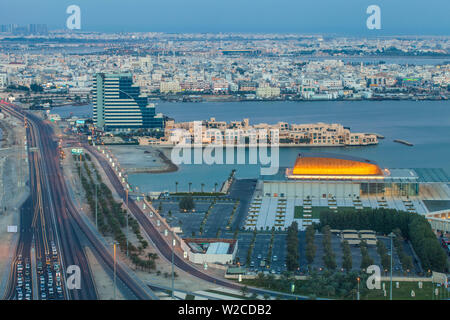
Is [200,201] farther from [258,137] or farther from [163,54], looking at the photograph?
[163,54]

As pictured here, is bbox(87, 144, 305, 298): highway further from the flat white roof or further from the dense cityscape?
the flat white roof

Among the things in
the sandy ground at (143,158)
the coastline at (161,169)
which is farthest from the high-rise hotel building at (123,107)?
the coastline at (161,169)

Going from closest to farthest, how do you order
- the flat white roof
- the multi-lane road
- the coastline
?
the multi-lane road, the flat white roof, the coastline

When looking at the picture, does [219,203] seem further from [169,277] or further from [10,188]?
[169,277]

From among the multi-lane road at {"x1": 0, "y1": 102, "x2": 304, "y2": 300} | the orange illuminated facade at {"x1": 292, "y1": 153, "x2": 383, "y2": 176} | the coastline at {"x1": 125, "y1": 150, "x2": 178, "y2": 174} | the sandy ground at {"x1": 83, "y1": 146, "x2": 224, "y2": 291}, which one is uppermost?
the orange illuminated facade at {"x1": 292, "y1": 153, "x2": 383, "y2": 176}

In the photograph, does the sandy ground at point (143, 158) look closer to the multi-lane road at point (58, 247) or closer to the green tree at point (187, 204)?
the multi-lane road at point (58, 247)

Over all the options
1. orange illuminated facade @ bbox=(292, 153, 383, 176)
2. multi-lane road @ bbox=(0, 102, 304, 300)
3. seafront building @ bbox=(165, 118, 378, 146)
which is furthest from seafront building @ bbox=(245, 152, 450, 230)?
seafront building @ bbox=(165, 118, 378, 146)
